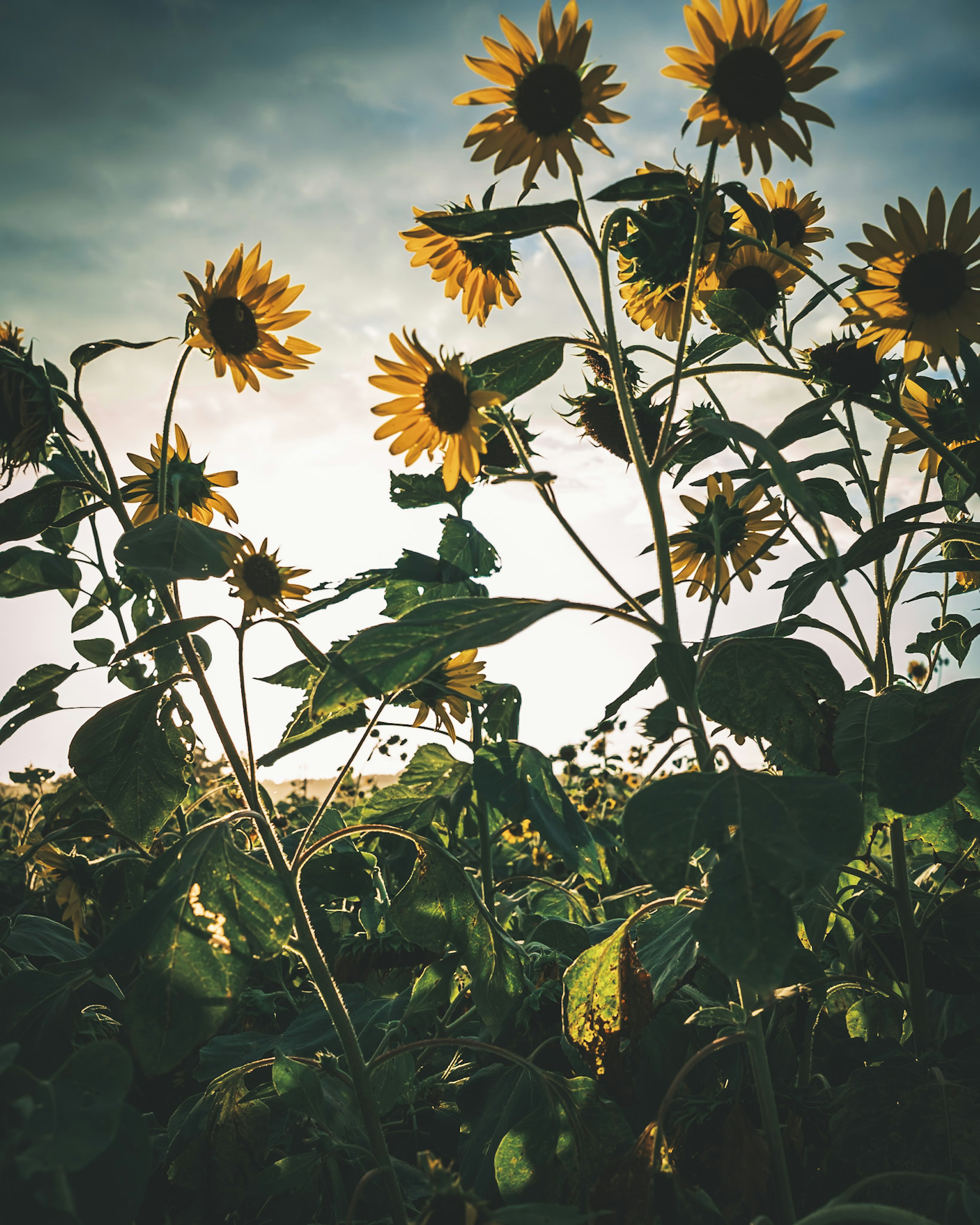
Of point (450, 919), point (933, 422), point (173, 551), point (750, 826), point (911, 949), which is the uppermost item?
point (933, 422)

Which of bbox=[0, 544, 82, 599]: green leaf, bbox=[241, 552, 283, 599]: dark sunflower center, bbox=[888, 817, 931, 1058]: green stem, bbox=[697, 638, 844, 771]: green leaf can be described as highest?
bbox=[0, 544, 82, 599]: green leaf

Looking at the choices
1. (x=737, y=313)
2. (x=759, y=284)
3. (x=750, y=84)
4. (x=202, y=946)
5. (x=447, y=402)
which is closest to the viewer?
(x=202, y=946)

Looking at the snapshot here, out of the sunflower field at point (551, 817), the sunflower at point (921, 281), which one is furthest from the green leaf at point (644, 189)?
the sunflower at point (921, 281)

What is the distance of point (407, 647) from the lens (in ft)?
3.03

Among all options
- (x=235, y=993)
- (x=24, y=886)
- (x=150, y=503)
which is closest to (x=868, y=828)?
(x=235, y=993)

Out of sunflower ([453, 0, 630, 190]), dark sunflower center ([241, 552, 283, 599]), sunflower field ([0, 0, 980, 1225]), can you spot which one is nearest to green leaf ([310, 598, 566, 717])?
sunflower field ([0, 0, 980, 1225])

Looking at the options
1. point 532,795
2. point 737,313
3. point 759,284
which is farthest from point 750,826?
point 759,284

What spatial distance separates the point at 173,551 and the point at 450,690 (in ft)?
2.58

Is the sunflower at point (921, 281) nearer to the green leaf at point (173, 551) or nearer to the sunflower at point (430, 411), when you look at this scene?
the sunflower at point (430, 411)

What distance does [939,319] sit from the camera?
1474 millimetres

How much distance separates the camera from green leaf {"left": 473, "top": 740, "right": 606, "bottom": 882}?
1260 mm

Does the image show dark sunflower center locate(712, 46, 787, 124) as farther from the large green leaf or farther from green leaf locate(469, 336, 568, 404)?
the large green leaf

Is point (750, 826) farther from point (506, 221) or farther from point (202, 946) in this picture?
point (506, 221)

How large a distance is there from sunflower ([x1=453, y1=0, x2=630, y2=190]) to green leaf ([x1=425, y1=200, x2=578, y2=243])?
0.58ft
